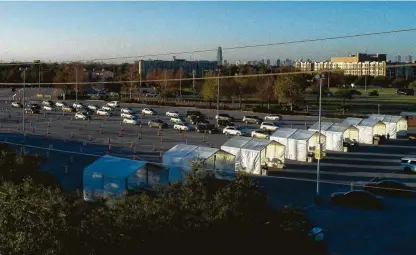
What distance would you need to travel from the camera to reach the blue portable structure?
8.59 m

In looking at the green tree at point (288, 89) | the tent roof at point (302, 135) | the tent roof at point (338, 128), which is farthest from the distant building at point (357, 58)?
the tent roof at point (302, 135)

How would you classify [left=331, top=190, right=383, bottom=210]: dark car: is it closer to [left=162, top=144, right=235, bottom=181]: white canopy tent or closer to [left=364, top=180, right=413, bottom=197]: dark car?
[left=364, top=180, right=413, bottom=197]: dark car

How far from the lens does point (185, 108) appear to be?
24609 millimetres

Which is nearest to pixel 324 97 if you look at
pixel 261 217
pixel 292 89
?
pixel 292 89

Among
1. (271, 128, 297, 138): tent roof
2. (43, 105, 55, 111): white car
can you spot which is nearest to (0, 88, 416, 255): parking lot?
(271, 128, 297, 138): tent roof

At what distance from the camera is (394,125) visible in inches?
621

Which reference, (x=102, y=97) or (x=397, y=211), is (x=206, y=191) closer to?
(x=397, y=211)

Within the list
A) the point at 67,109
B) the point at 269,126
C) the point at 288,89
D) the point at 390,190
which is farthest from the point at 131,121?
the point at 390,190

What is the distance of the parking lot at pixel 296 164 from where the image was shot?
23.1 feet

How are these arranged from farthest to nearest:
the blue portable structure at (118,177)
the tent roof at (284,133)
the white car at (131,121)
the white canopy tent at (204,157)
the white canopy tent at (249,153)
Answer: the white car at (131,121)
the tent roof at (284,133)
the white canopy tent at (249,153)
the white canopy tent at (204,157)
the blue portable structure at (118,177)

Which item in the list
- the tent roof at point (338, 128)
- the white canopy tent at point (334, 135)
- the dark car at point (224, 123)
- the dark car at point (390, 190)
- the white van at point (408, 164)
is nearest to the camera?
the dark car at point (390, 190)

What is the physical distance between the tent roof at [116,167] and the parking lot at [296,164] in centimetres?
63

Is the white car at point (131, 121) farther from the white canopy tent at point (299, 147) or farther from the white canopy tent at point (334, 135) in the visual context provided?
the white canopy tent at point (299, 147)

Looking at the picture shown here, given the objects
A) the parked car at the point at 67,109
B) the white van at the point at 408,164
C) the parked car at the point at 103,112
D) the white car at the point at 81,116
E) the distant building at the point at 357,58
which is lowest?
the white van at the point at 408,164
